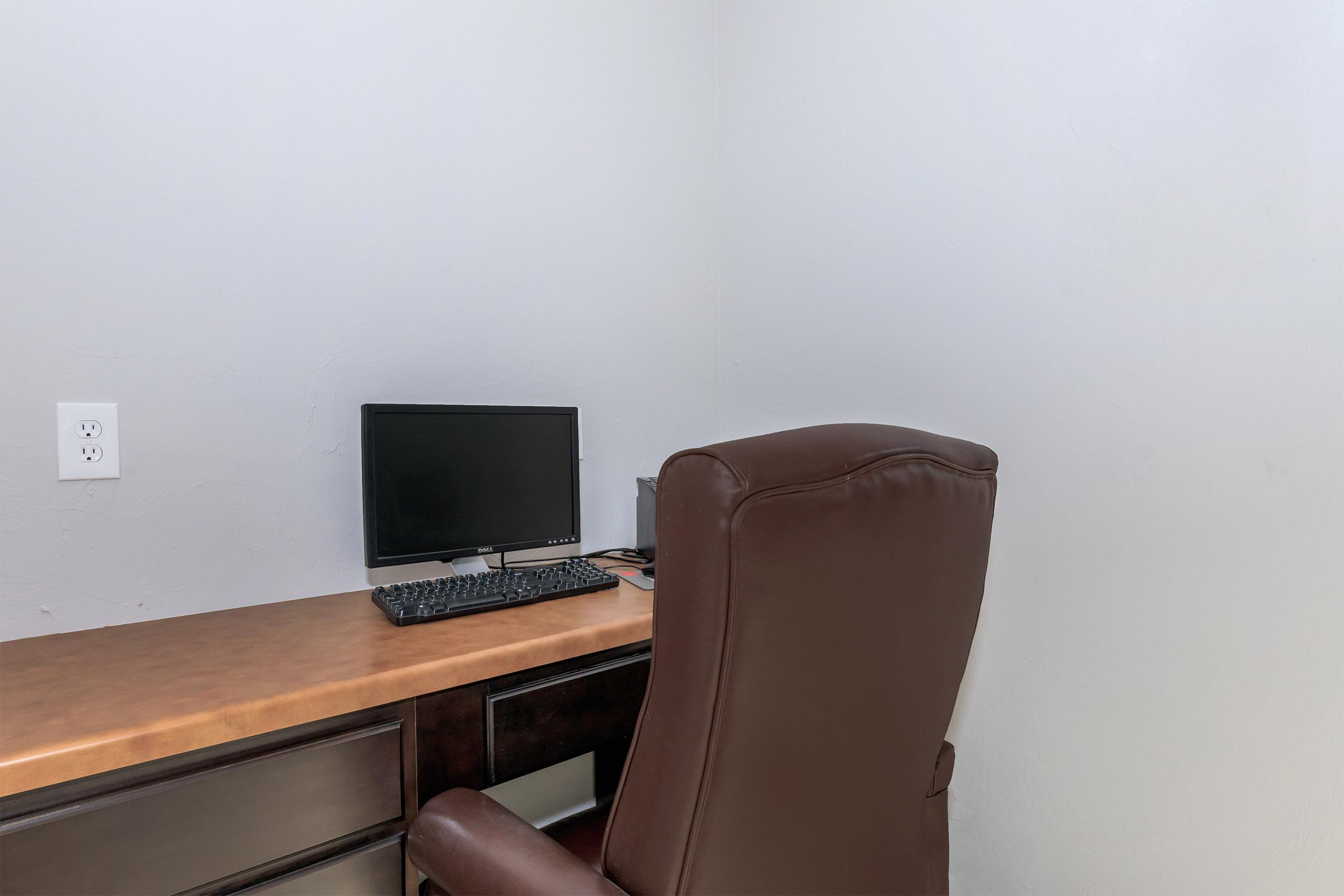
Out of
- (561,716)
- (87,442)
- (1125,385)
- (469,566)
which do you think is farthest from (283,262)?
(1125,385)

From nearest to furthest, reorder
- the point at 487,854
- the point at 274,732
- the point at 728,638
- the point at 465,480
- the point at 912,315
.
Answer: the point at 728,638 → the point at 487,854 → the point at 274,732 → the point at 465,480 → the point at 912,315

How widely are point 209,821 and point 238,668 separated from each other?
21cm

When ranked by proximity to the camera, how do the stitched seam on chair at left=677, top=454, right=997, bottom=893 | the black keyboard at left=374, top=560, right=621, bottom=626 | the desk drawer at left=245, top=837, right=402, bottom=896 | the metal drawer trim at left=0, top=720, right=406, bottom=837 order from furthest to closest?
the black keyboard at left=374, top=560, right=621, bottom=626
the desk drawer at left=245, top=837, right=402, bottom=896
the metal drawer trim at left=0, top=720, right=406, bottom=837
the stitched seam on chair at left=677, top=454, right=997, bottom=893

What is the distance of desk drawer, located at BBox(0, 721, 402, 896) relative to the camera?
0.81m

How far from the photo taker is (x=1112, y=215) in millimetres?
1366

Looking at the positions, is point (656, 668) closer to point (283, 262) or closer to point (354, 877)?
point (354, 877)

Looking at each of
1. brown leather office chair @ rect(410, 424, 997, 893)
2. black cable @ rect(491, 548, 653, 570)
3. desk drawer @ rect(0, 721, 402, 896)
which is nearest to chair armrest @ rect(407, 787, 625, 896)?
brown leather office chair @ rect(410, 424, 997, 893)

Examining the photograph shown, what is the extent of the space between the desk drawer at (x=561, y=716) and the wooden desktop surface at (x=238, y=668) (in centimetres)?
6

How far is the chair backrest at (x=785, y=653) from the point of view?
2.25 feet

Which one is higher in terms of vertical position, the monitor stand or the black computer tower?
the black computer tower

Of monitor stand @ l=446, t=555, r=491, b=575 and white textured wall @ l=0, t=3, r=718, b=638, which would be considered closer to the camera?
white textured wall @ l=0, t=3, r=718, b=638

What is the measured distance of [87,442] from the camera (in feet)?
4.05

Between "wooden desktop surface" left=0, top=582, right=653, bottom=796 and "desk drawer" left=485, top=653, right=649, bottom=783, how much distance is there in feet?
0.18

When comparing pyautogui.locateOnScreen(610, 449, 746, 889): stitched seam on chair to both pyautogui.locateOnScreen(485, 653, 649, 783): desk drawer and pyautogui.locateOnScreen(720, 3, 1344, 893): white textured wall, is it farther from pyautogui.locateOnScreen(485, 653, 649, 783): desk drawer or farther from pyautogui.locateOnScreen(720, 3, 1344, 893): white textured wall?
pyautogui.locateOnScreen(720, 3, 1344, 893): white textured wall
